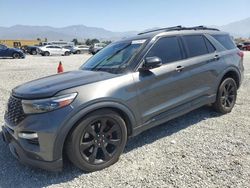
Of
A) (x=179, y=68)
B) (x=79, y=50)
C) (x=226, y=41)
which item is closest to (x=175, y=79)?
(x=179, y=68)

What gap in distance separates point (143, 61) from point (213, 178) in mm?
1949

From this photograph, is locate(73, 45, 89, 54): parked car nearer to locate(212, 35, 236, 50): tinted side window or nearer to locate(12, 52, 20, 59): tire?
locate(12, 52, 20, 59): tire

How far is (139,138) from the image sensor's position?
4824mm

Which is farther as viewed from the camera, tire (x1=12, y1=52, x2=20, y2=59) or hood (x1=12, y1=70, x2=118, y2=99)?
tire (x1=12, y1=52, x2=20, y2=59)

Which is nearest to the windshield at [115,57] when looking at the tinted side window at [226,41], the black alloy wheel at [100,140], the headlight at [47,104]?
the black alloy wheel at [100,140]

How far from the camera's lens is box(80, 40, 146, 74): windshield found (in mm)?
4297

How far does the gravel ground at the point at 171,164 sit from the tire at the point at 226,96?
56 cm

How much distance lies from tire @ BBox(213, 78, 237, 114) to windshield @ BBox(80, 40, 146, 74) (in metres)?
2.18

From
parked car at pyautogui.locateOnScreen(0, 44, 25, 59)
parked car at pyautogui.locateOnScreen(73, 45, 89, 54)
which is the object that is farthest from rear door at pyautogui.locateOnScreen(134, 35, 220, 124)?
parked car at pyautogui.locateOnScreen(73, 45, 89, 54)

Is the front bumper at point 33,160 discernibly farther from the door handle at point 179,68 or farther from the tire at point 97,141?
the door handle at point 179,68

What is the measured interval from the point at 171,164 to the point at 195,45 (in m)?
2.49

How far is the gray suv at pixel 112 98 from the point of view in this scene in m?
3.41

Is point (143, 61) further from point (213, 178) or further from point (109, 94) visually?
point (213, 178)

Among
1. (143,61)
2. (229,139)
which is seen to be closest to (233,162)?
(229,139)
